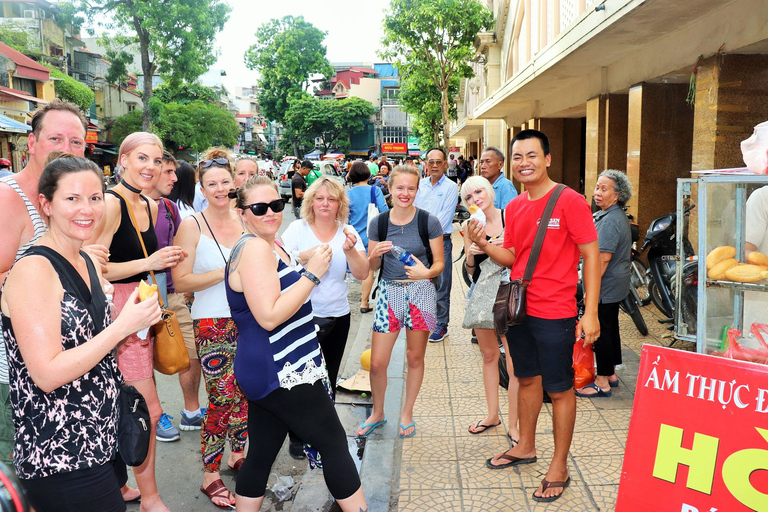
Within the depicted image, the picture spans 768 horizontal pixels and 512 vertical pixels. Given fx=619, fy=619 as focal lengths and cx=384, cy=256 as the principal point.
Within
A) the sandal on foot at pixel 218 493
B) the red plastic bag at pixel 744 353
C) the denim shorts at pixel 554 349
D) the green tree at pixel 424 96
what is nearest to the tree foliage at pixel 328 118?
the green tree at pixel 424 96

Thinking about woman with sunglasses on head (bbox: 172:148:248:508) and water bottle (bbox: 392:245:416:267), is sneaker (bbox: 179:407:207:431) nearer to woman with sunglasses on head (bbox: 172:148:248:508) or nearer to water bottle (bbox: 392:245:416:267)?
woman with sunglasses on head (bbox: 172:148:248:508)

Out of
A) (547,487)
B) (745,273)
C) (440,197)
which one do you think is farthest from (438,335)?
(745,273)

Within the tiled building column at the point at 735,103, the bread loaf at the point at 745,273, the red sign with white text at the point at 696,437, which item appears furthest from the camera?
the tiled building column at the point at 735,103

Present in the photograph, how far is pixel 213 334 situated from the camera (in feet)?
12.5

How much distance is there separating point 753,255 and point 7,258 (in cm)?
348

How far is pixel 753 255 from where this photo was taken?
3062mm

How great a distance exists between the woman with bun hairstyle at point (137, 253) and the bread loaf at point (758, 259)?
303 centimetres

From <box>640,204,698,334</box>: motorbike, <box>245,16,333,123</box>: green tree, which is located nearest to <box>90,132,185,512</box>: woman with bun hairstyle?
<box>640,204,698,334</box>: motorbike

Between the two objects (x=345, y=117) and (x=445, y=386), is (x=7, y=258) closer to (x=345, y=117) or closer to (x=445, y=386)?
(x=445, y=386)

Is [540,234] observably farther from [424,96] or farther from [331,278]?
[424,96]

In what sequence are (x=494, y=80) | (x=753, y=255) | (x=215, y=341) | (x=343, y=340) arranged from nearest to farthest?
(x=753, y=255) → (x=215, y=341) → (x=343, y=340) → (x=494, y=80)

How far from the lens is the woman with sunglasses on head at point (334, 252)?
414 cm

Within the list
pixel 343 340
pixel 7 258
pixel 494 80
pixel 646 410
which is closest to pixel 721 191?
pixel 646 410

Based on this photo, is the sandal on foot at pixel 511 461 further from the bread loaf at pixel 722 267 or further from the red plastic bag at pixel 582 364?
the bread loaf at pixel 722 267
